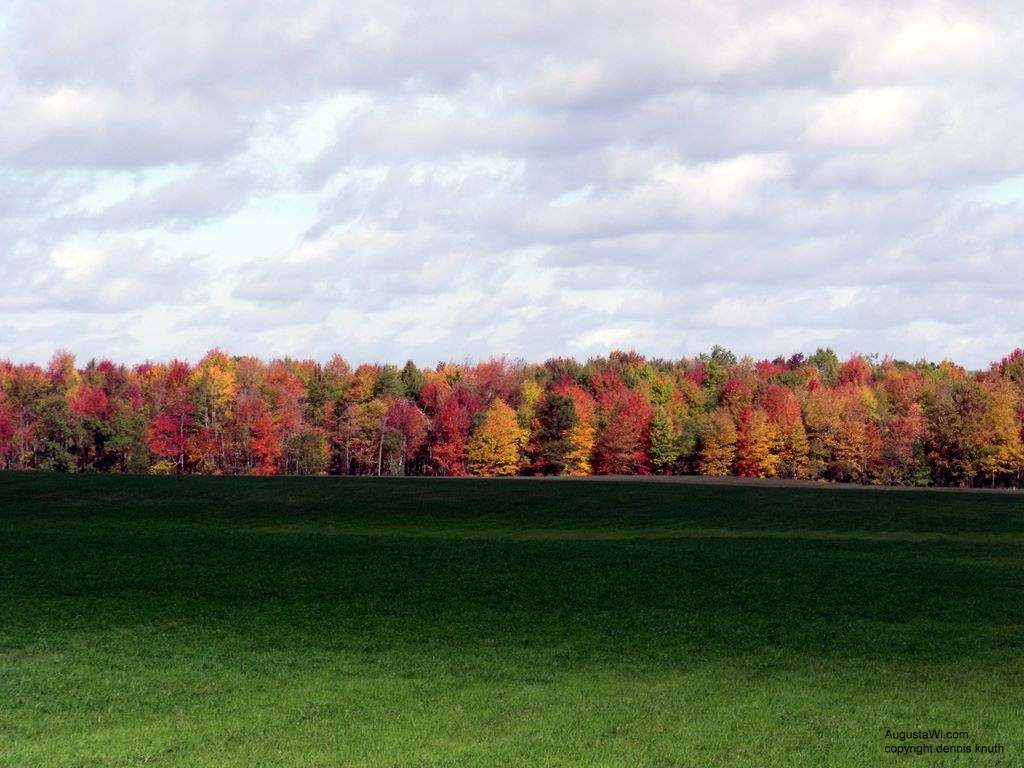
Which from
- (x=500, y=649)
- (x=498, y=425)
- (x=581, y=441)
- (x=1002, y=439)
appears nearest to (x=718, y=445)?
(x=581, y=441)

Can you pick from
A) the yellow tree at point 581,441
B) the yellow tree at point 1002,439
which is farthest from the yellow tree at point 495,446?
the yellow tree at point 1002,439

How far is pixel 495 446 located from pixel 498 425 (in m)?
2.15

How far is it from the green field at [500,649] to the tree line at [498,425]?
6881 cm

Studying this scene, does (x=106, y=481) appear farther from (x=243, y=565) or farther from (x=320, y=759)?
(x=320, y=759)

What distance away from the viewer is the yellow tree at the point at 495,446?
114m

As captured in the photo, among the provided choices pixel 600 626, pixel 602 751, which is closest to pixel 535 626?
pixel 600 626

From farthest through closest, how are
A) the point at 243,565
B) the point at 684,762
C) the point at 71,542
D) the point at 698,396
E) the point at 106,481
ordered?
the point at 698,396 → the point at 106,481 → the point at 71,542 → the point at 243,565 → the point at 684,762

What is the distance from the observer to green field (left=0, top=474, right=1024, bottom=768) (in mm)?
14555

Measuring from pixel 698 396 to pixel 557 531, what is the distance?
82.7 metres

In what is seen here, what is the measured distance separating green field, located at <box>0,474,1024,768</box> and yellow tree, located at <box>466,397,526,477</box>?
71.5 metres

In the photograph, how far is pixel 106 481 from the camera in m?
62.2

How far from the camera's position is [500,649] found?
19844mm

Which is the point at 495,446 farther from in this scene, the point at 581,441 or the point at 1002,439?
the point at 1002,439

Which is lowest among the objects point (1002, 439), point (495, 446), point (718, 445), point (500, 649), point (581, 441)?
point (500, 649)
